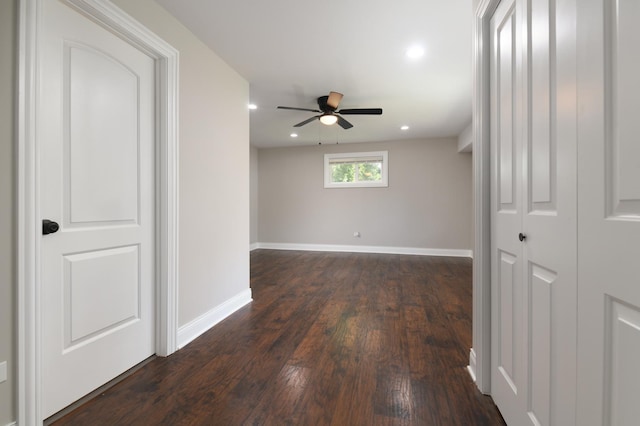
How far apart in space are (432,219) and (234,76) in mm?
4761

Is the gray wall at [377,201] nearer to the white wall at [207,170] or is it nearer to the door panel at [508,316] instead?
the white wall at [207,170]

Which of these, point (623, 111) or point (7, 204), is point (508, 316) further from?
point (7, 204)

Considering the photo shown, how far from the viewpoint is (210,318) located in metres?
2.38

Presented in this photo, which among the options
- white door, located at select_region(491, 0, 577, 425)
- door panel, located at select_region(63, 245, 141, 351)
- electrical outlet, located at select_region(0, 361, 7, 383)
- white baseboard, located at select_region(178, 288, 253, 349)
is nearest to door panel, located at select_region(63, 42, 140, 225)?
door panel, located at select_region(63, 245, 141, 351)

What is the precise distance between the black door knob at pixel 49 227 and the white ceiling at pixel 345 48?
62.6 inches

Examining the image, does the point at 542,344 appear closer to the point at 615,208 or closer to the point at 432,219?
the point at 615,208

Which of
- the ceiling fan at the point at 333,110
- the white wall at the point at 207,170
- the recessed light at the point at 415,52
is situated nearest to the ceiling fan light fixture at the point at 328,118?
the ceiling fan at the point at 333,110

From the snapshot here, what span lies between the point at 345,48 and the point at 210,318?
2.66 metres

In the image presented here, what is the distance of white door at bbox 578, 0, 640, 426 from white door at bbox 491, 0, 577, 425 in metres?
0.06

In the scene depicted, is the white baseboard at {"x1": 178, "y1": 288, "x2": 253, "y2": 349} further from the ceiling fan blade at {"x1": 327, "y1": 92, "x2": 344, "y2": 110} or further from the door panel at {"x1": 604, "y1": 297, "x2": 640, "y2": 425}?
the ceiling fan blade at {"x1": 327, "y1": 92, "x2": 344, "y2": 110}

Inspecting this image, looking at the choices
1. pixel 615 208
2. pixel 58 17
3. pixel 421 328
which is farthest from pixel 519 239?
pixel 58 17

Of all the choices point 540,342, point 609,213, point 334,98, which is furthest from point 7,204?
point 334,98

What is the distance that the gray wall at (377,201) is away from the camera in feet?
18.9

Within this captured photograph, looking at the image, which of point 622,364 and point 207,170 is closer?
point 622,364
